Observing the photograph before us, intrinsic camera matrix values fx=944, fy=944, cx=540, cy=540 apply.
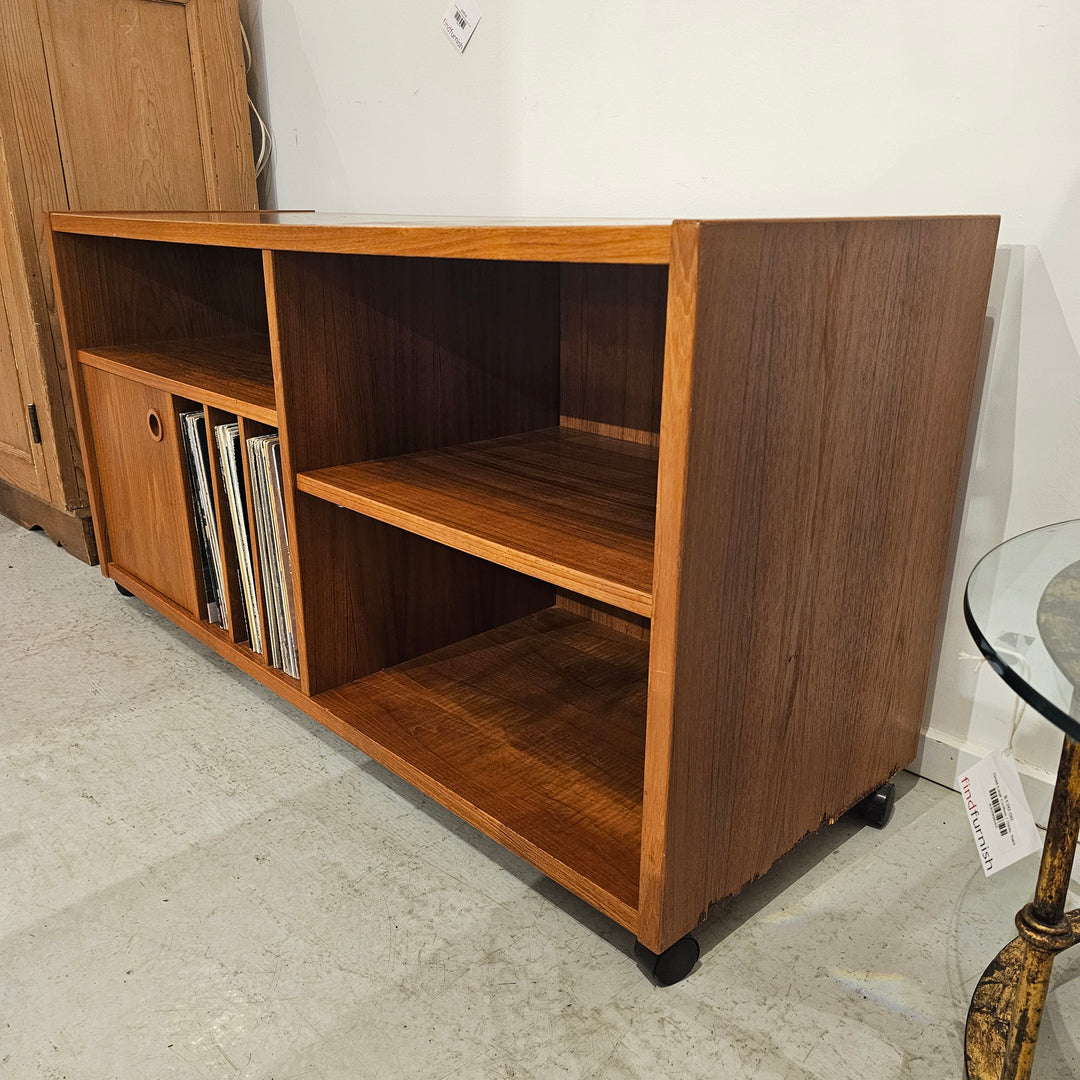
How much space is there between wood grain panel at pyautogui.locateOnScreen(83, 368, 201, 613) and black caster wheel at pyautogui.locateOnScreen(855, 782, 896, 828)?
937mm

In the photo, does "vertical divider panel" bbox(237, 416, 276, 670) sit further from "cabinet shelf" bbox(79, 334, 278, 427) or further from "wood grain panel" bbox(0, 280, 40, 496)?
"wood grain panel" bbox(0, 280, 40, 496)

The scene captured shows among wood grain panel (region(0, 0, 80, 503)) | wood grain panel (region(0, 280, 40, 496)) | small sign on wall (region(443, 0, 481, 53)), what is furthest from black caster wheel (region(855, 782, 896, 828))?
wood grain panel (region(0, 280, 40, 496))

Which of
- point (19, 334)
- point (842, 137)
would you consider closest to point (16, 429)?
point (19, 334)

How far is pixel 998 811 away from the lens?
2.66 ft

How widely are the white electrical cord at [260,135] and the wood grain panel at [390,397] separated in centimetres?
94

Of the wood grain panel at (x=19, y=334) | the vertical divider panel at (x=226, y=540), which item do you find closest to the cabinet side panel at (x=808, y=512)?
the vertical divider panel at (x=226, y=540)

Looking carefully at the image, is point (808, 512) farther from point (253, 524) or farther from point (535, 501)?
point (253, 524)

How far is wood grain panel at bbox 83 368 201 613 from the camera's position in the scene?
52.0 inches

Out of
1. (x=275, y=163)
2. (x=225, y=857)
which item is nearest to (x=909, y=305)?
(x=225, y=857)

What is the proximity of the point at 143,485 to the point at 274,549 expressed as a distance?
39 centimetres

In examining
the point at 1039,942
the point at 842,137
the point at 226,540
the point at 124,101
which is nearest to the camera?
the point at 1039,942

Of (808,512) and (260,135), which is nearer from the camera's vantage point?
(808,512)

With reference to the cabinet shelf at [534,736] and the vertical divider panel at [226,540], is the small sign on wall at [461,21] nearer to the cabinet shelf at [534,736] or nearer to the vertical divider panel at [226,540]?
the vertical divider panel at [226,540]

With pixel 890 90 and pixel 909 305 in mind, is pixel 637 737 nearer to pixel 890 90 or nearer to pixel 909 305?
pixel 909 305
